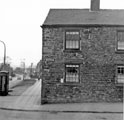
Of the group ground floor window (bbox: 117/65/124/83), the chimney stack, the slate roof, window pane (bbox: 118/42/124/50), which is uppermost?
the chimney stack

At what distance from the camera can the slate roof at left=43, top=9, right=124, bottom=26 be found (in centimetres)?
2347

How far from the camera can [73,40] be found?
23.4 metres

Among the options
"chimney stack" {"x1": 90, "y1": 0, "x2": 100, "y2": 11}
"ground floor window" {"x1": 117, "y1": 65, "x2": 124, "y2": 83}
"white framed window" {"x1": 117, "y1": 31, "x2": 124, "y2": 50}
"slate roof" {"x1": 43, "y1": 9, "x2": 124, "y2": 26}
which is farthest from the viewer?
"chimney stack" {"x1": 90, "y1": 0, "x2": 100, "y2": 11}

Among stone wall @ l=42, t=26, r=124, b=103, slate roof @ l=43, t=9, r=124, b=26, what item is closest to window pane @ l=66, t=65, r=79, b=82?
stone wall @ l=42, t=26, r=124, b=103

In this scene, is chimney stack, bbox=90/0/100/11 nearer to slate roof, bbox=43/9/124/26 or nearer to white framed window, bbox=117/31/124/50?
slate roof, bbox=43/9/124/26

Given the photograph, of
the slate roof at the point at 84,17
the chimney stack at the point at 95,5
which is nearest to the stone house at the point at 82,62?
the slate roof at the point at 84,17

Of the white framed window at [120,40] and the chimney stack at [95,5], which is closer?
the white framed window at [120,40]

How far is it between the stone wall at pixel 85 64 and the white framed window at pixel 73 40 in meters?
0.32

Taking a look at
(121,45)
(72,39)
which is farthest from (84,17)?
(121,45)

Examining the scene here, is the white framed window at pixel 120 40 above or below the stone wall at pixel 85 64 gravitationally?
above

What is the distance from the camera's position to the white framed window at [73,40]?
23.3 meters

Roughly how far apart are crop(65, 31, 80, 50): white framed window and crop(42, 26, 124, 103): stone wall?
32 centimetres

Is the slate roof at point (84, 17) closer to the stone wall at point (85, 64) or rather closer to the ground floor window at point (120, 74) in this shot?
the stone wall at point (85, 64)

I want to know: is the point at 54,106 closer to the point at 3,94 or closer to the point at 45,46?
the point at 45,46
